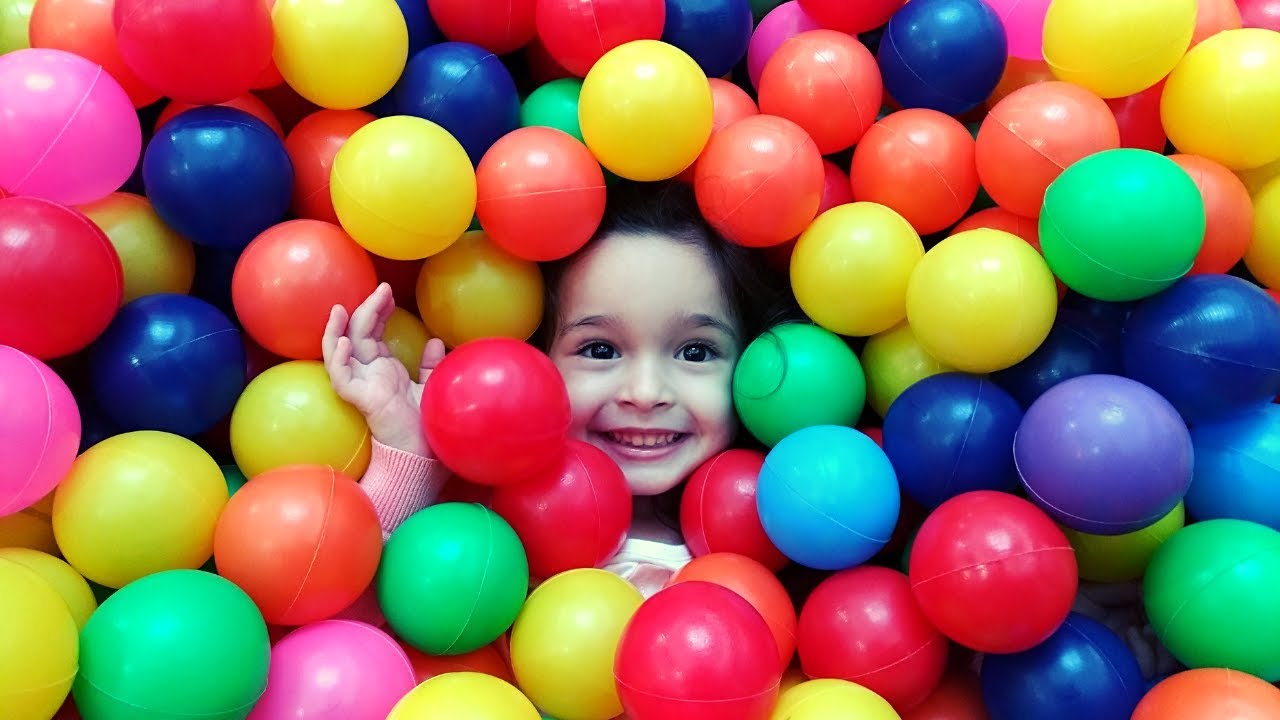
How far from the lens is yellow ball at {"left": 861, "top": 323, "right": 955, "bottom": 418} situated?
158 centimetres

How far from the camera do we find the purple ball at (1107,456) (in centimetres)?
125

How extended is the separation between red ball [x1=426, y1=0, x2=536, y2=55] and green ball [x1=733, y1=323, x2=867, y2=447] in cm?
65

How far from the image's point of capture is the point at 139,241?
1519 millimetres

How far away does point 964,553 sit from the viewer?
128 cm

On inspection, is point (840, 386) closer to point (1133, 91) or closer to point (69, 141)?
point (1133, 91)

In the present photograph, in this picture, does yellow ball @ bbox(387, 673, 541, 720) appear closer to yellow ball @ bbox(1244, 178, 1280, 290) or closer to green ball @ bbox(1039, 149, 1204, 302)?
green ball @ bbox(1039, 149, 1204, 302)

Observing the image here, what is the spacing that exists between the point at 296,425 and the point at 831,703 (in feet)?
2.63

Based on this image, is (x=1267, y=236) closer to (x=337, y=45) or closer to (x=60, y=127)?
(x=337, y=45)

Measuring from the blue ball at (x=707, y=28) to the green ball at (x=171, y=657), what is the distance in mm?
1089

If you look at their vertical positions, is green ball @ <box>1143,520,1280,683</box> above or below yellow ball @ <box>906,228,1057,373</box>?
below

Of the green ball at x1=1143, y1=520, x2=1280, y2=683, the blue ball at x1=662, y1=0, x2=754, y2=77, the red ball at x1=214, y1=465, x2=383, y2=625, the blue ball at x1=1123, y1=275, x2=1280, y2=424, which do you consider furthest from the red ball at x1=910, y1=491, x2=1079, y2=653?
the blue ball at x1=662, y1=0, x2=754, y2=77

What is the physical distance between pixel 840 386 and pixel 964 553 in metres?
0.39

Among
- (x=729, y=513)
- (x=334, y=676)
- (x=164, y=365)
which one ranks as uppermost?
(x=164, y=365)

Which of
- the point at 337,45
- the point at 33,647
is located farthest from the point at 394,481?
the point at 337,45
